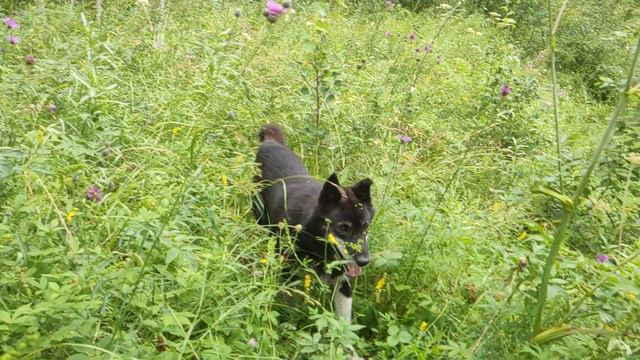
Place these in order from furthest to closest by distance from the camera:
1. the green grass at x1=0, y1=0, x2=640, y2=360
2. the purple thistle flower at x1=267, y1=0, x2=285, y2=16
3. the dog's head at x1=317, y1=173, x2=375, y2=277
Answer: the purple thistle flower at x1=267, y1=0, x2=285, y2=16
the dog's head at x1=317, y1=173, x2=375, y2=277
the green grass at x1=0, y1=0, x2=640, y2=360

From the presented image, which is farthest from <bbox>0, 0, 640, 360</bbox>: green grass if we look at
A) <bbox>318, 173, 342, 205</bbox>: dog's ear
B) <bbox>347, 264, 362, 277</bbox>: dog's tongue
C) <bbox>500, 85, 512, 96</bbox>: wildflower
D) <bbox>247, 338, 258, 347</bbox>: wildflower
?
<bbox>318, 173, 342, 205</bbox>: dog's ear

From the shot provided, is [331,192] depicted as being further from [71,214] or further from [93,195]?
[71,214]

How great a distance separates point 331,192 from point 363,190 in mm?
173

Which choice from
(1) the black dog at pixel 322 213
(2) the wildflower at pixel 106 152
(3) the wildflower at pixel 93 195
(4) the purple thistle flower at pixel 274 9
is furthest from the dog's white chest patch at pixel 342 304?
(4) the purple thistle flower at pixel 274 9

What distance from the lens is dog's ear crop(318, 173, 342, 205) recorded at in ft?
8.75

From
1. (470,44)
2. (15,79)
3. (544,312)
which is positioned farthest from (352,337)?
(470,44)

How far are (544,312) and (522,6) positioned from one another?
30.0 feet

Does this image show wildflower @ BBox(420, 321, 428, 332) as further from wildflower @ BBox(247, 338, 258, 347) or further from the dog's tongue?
wildflower @ BBox(247, 338, 258, 347)

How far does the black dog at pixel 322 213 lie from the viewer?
8.38ft

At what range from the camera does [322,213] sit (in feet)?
9.03

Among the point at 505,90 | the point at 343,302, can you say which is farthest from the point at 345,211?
the point at 505,90

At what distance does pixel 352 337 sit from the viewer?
200 centimetres

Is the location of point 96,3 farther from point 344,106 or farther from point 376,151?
point 376,151

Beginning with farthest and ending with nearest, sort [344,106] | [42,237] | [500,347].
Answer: [344,106] < [500,347] < [42,237]
